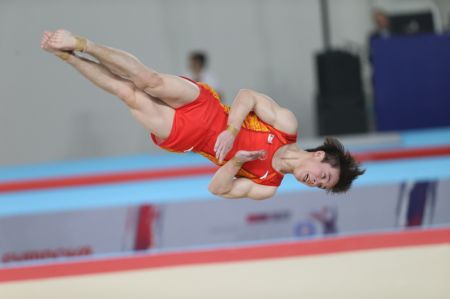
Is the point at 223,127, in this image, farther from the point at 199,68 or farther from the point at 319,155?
the point at 199,68

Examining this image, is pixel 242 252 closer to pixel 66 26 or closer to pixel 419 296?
pixel 419 296

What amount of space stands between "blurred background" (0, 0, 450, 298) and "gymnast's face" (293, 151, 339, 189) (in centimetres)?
83

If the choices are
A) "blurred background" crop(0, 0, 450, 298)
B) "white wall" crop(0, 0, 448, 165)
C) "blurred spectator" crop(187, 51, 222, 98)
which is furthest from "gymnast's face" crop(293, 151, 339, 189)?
"white wall" crop(0, 0, 448, 165)

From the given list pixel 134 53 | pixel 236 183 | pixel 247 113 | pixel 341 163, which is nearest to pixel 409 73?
pixel 134 53

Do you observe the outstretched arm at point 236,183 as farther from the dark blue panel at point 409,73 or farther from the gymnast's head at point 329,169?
the dark blue panel at point 409,73

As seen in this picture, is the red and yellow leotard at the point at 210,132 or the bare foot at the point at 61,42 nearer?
the bare foot at the point at 61,42

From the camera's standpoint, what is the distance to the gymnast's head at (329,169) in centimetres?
326

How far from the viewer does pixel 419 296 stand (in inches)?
149

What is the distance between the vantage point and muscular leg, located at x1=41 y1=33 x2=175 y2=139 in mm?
3229

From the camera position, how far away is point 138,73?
10.4 ft

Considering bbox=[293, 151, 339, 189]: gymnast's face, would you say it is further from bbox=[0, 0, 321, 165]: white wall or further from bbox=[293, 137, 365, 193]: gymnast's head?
bbox=[0, 0, 321, 165]: white wall

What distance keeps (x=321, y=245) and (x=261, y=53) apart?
17.7ft

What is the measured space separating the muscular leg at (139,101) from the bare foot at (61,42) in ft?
0.54

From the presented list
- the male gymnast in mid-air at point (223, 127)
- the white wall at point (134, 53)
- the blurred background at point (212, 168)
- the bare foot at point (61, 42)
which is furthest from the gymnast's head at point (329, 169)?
the white wall at point (134, 53)
